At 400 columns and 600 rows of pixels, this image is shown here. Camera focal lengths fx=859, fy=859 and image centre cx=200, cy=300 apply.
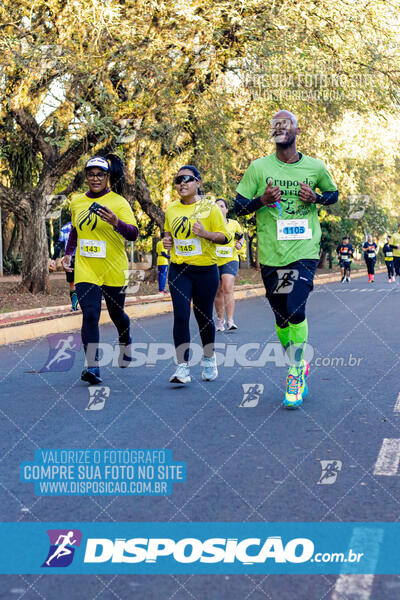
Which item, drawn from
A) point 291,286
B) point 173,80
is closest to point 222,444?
point 291,286

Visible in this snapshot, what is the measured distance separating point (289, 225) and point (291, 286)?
460mm

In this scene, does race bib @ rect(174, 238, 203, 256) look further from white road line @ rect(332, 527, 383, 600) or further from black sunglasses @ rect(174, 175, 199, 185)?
white road line @ rect(332, 527, 383, 600)

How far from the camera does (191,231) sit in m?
7.40

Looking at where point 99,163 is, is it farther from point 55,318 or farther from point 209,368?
point 55,318

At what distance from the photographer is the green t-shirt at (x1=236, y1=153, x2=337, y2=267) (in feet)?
21.2

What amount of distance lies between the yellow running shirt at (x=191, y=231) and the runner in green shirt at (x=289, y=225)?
969mm

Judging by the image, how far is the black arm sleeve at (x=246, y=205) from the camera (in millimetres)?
6426

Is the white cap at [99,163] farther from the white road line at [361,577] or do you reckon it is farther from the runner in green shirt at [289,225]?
the white road line at [361,577]

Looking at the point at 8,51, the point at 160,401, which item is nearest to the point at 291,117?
the point at 160,401

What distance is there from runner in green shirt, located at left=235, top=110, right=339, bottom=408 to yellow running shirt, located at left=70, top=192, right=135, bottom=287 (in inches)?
58.3

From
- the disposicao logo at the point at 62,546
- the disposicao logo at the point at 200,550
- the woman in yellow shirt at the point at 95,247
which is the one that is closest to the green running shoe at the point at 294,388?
the woman in yellow shirt at the point at 95,247

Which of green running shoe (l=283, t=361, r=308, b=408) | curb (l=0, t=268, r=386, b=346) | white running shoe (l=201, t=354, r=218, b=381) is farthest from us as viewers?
curb (l=0, t=268, r=386, b=346)

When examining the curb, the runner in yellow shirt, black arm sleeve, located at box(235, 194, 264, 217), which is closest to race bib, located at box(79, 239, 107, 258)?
black arm sleeve, located at box(235, 194, 264, 217)

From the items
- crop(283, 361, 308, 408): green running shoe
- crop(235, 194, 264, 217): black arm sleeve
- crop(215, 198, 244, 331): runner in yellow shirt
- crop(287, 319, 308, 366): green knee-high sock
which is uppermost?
crop(235, 194, 264, 217): black arm sleeve
